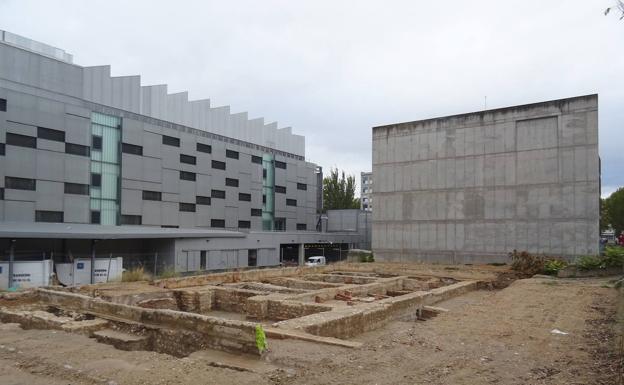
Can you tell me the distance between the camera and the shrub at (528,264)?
2577 centimetres

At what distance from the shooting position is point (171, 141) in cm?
4097

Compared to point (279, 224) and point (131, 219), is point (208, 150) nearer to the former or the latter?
point (131, 219)

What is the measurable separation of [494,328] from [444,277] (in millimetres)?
14172

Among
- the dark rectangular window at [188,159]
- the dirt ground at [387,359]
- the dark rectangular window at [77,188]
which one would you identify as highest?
the dark rectangular window at [188,159]

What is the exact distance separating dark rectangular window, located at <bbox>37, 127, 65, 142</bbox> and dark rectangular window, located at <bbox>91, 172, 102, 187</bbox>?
3469 millimetres

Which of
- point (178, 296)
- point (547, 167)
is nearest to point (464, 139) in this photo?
point (547, 167)

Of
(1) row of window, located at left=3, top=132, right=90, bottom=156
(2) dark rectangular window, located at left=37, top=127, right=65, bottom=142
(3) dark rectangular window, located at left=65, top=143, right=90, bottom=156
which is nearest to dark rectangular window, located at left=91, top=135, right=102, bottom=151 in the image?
(3) dark rectangular window, located at left=65, top=143, right=90, bottom=156

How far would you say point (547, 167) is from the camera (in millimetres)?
28562

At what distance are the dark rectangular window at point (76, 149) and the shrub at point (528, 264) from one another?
29.6 metres

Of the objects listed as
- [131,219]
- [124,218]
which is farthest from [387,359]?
[131,219]

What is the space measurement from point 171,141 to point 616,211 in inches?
2334

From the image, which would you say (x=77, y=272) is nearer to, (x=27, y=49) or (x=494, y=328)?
(x=27, y=49)

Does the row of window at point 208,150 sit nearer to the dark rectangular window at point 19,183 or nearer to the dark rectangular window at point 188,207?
the dark rectangular window at point 188,207

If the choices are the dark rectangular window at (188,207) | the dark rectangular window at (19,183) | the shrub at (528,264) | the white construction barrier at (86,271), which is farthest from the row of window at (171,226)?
the shrub at (528,264)
